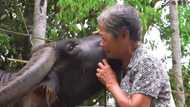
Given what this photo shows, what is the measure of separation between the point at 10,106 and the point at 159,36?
539cm

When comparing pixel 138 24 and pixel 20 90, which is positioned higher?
pixel 138 24

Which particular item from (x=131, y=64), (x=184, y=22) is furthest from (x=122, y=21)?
(x=184, y=22)

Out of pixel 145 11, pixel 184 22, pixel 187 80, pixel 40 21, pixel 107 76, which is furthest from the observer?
pixel 187 80

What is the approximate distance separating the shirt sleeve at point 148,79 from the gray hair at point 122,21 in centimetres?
15

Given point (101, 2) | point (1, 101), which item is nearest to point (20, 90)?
point (1, 101)

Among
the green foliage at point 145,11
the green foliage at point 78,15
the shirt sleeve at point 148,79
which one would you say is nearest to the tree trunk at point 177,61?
the green foliage at point 145,11

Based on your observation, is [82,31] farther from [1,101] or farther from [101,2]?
[1,101]

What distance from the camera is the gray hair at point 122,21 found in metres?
2.70

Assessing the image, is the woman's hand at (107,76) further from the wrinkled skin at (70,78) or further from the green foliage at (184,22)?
the green foliage at (184,22)

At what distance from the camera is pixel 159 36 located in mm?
8469

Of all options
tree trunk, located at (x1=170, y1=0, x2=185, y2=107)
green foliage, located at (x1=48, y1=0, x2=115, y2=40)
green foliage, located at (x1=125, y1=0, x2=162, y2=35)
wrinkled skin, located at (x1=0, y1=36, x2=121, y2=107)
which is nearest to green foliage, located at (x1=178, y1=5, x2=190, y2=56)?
tree trunk, located at (x1=170, y1=0, x2=185, y2=107)

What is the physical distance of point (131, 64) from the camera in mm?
2768

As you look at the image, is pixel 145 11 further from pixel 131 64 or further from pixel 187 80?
pixel 131 64

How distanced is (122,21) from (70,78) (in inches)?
36.2
